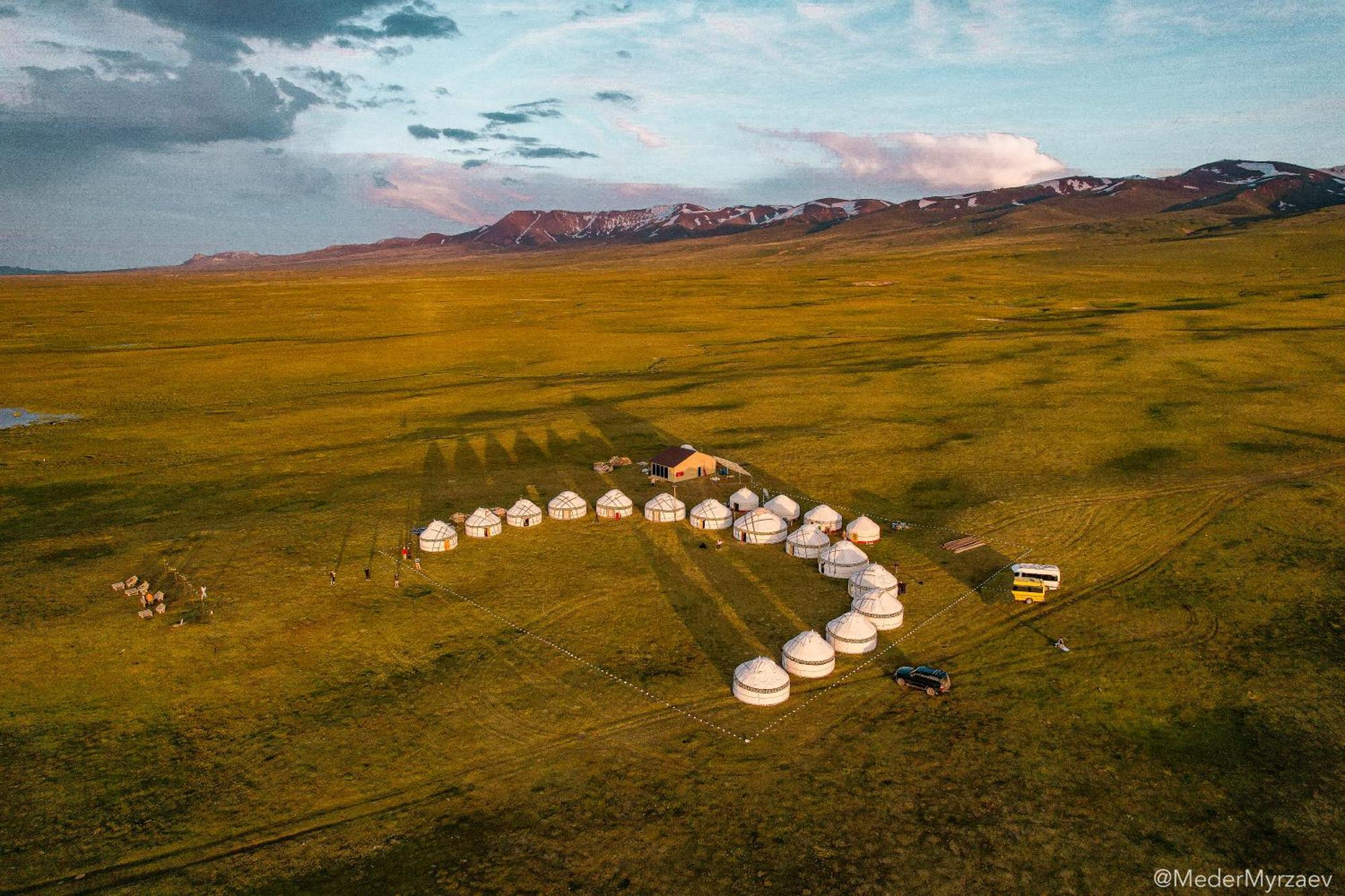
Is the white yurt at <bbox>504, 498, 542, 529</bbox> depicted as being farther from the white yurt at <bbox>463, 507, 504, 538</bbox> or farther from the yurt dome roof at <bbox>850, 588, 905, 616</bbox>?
the yurt dome roof at <bbox>850, 588, 905, 616</bbox>

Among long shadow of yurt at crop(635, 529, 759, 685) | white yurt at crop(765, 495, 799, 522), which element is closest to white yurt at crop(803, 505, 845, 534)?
white yurt at crop(765, 495, 799, 522)

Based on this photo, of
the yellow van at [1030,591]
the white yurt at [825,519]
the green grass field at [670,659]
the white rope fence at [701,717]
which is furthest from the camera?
the white yurt at [825,519]

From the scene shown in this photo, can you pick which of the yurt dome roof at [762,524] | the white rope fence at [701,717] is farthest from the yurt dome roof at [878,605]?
the yurt dome roof at [762,524]

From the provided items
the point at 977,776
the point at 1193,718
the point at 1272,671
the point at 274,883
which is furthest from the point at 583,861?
the point at 1272,671

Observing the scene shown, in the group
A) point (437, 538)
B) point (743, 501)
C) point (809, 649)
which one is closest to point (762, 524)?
point (743, 501)

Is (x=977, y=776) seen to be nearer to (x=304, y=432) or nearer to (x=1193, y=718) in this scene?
(x=1193, y=718)

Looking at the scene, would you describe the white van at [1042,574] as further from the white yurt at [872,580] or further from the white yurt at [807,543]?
the white yurt at [807,543]
